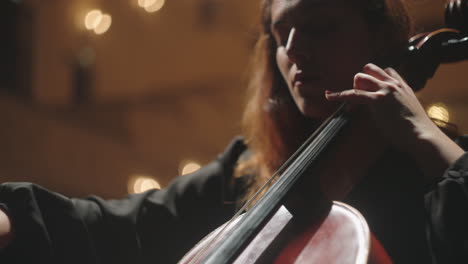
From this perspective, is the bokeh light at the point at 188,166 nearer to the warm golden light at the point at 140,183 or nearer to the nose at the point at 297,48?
the warm golden light at the point at 140,183

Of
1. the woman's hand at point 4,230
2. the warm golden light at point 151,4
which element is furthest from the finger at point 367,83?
the warm golden light at point 151,4

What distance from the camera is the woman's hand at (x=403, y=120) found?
479mm

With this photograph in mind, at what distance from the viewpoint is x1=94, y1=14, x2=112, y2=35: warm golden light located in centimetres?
219

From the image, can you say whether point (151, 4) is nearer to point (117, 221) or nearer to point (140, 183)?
point (140, 183)

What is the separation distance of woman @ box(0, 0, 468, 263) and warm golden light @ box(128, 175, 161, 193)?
1623 millimetres

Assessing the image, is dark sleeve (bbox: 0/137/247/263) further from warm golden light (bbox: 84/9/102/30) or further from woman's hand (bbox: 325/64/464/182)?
warm golden light (bbox: 84/9/102/30)

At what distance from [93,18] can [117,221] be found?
1.71m

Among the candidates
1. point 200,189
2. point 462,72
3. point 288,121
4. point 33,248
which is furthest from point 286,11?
point 462,72

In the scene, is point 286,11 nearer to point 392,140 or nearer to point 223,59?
point 392,140

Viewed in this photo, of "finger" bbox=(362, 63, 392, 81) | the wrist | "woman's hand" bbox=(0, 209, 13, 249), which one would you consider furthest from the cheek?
"woman's hand" bbox=(0, 209, 13, 249)

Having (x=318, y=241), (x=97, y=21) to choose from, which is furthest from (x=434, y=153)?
(x=97, y=21)

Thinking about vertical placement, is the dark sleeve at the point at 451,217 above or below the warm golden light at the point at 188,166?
above

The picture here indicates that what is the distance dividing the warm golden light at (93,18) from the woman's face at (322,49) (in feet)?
5.67

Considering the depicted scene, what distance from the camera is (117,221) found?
72 centimetres
